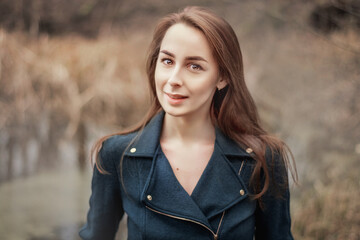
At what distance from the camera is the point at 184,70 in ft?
4.02

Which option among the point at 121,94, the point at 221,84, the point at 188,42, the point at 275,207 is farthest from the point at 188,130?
the point at 121,94

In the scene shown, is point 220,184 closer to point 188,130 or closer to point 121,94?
point 188,130

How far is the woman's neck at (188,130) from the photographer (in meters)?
1.36

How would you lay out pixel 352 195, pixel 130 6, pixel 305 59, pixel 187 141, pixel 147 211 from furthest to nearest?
pixel 130 6
pixel 305 59
pixel 352 195
pixel 187 141
pixel 147 211

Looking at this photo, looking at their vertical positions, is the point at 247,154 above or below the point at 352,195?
above

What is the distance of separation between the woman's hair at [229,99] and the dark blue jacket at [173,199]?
0.12 ft

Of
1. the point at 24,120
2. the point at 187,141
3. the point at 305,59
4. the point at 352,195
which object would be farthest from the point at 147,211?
the point at 305,59

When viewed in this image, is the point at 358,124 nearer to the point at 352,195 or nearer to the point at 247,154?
the point at 352,195

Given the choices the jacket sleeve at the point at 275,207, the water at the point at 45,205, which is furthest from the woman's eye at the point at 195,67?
the water at the point at 45,205

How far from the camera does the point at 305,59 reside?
11.8ft

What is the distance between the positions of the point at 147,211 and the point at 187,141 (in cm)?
29

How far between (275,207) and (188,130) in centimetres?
44

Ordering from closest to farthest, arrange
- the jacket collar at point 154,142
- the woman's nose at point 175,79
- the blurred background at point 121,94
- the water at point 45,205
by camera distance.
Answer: the woman's nose at point 175,79
the jacket collar at point 154,142
the water at point 45,205
the blurred background at point 121,94

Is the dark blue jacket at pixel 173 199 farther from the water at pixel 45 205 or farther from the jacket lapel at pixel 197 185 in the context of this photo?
the water at pixel 45 205
